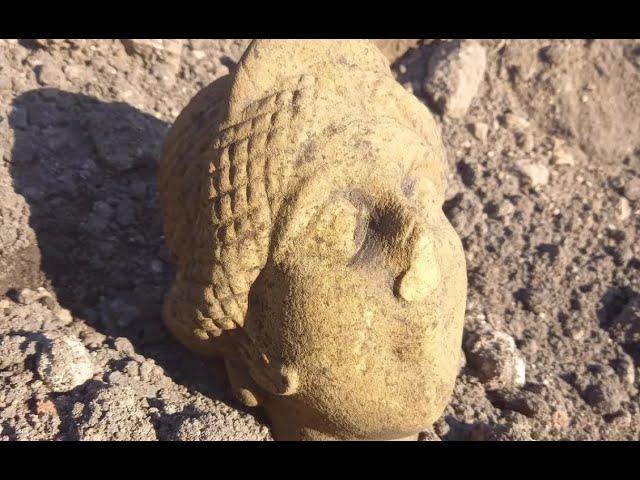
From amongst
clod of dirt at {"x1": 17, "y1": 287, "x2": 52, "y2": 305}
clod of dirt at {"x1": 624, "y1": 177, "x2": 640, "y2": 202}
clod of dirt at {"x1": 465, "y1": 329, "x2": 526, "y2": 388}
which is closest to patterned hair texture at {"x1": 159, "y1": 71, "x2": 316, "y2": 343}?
clod of dirt at {"x1": 17, "y1": 287, "x2": 52, "y2": 305}

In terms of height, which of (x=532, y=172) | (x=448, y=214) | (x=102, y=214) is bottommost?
(x=102, y=214)

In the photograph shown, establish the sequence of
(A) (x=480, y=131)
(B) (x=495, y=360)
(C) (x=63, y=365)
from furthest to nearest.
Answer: (A) (x=480, y=131) < (B) (x=495, y=360) < (C) (x=63, y=365)

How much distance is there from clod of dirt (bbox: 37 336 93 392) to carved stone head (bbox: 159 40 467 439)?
0.45 meters

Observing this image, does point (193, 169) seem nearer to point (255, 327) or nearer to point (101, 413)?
point (255, 327)

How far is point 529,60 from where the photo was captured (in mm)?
3898

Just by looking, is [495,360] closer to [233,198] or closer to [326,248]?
[326,248]

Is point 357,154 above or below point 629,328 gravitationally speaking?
above

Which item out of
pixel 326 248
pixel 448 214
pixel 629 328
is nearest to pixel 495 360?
pixel 629 328

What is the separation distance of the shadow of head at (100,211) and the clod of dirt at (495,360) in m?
1.14

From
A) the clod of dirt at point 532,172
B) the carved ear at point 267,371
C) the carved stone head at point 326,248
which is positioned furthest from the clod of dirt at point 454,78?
the carved ear at point 267,371

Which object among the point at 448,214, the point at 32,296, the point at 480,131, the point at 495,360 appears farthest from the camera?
the point at 480,131

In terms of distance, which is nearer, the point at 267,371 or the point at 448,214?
the point at 267,371

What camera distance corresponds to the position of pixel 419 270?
6.26ft

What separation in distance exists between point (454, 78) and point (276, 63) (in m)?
1.88
